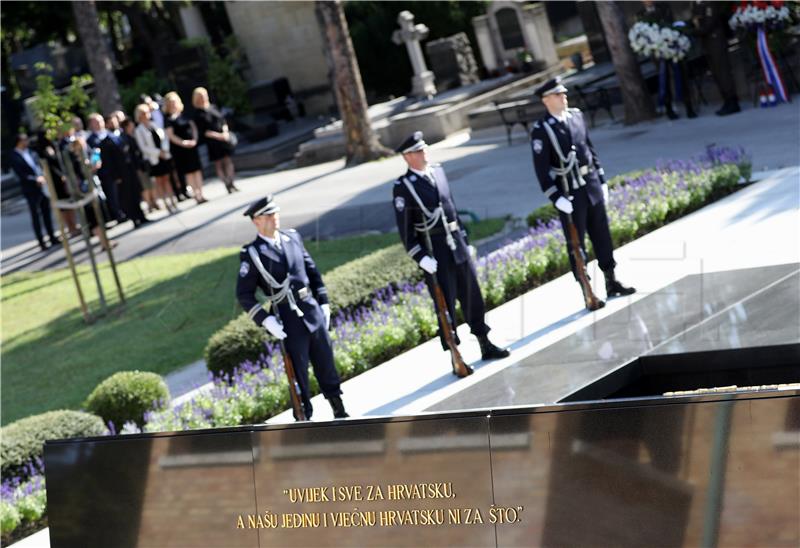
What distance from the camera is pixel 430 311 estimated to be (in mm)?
11367

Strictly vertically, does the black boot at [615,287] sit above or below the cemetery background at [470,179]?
below

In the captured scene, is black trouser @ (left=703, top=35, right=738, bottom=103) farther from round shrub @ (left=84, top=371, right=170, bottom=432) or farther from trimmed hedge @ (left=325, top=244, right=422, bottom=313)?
round shrub @ (left=84, top=371, right=170, bottom=432)

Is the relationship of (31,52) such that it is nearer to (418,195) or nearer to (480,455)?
(418,195)

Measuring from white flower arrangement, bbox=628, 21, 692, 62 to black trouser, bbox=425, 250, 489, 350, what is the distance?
11.3 metres

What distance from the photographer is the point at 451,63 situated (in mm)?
29656

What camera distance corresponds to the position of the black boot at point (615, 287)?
10.4 m

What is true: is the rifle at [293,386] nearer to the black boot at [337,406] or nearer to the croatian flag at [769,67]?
the black boot at [337,406]

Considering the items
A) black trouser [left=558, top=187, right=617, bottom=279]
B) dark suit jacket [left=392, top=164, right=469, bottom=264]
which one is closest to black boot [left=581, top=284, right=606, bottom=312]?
black trouser [left=558, top=187, right=617, bottom=279]

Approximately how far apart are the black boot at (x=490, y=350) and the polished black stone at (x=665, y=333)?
1.87 ft

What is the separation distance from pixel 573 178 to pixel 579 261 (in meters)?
0.71

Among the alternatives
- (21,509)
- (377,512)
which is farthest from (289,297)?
(377,512)

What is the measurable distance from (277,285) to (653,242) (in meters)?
5.09

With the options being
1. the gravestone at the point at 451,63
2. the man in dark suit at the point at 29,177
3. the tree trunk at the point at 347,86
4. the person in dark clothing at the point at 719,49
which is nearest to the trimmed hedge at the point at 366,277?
the person in dark clothing at the point at 719,49

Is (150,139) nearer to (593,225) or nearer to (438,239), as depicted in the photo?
(593,225)
